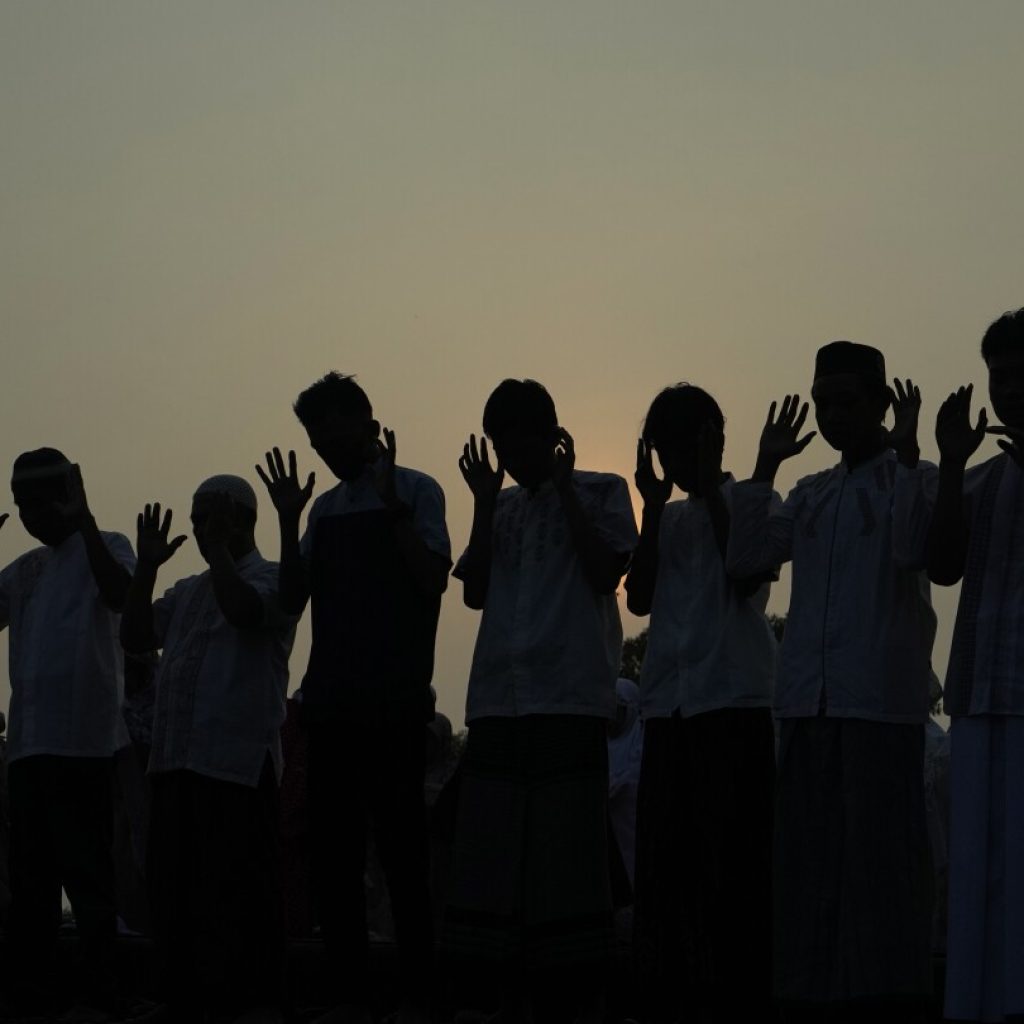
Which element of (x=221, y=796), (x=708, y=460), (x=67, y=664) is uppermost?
(x=708, y=460)

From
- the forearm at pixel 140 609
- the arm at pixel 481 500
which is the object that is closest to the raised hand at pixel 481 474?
the arm at pixel 481 500

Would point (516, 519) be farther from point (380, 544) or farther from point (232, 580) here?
point (232, 580)

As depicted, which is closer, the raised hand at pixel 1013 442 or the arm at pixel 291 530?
the raised hand at pixel 1013 442

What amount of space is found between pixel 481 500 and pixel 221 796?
4.89 feet

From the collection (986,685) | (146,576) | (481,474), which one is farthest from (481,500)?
(986,685)

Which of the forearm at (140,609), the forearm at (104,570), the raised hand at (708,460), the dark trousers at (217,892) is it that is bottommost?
the dark trousers at (217,892)

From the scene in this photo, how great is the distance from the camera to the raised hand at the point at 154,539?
8148mm

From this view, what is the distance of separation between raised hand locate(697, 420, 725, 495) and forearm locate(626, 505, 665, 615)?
0.59 feet

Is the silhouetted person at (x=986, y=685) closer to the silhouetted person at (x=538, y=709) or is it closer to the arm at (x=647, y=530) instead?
the arm at (x=647, y=530)

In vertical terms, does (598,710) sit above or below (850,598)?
below

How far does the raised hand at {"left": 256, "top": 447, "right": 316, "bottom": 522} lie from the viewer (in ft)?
25.2

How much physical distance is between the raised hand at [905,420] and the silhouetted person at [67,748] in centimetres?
353

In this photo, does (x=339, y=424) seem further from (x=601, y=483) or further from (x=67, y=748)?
(x=67, y=748)

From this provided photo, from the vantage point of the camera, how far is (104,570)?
8.62m
